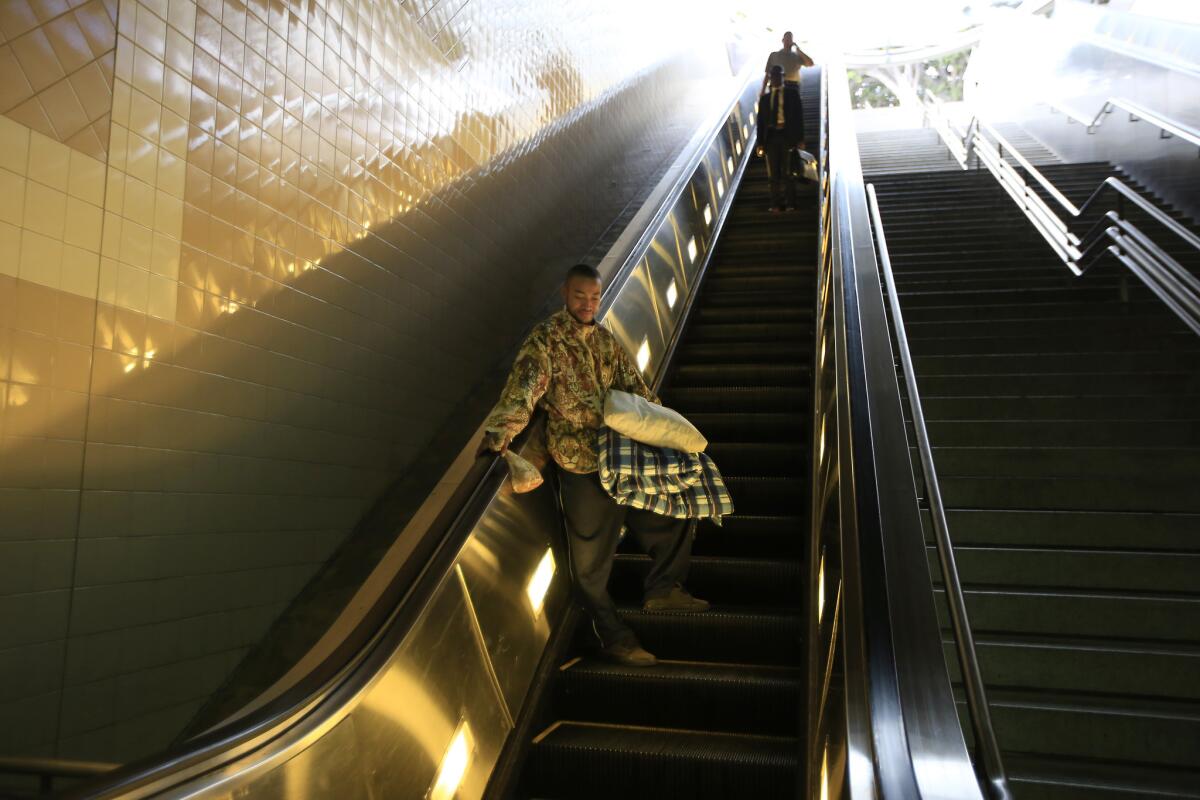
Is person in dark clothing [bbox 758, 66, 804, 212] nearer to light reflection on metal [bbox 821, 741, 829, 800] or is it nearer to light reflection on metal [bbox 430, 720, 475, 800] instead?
light reflection on metal [bbox 430, 720, 475, 800]

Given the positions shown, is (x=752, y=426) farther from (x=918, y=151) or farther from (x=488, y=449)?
(x=918, y=151)

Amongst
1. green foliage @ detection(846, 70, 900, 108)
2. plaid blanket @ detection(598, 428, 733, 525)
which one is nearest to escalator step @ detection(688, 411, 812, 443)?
plaid blanket @ detection(598, 428, 733, 525)

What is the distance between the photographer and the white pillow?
3.04 metres

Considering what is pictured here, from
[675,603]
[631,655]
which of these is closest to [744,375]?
[675,603]

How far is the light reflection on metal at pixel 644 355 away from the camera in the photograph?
484 cm

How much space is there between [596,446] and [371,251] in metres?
1.76

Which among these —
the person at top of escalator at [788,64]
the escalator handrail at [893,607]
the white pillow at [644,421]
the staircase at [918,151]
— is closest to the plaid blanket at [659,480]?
the white pillow at [644,421]

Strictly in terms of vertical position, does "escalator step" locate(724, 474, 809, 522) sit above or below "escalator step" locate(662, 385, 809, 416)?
below

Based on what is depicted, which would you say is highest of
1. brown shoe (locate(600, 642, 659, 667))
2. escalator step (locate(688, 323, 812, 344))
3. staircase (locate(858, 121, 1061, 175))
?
staircase (locate(858, 121, 1061, 175))

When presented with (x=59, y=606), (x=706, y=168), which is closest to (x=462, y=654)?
(x=59, y=606)

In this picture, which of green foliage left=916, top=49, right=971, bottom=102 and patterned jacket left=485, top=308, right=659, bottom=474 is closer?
patterned jacket left=485, top=308, right=659, bottom=474

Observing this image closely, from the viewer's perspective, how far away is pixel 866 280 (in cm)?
364

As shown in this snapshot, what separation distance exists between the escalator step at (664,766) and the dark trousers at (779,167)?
21.2 ft

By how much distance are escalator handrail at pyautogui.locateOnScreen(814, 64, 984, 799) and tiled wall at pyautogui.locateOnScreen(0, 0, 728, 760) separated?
2.17 meters
